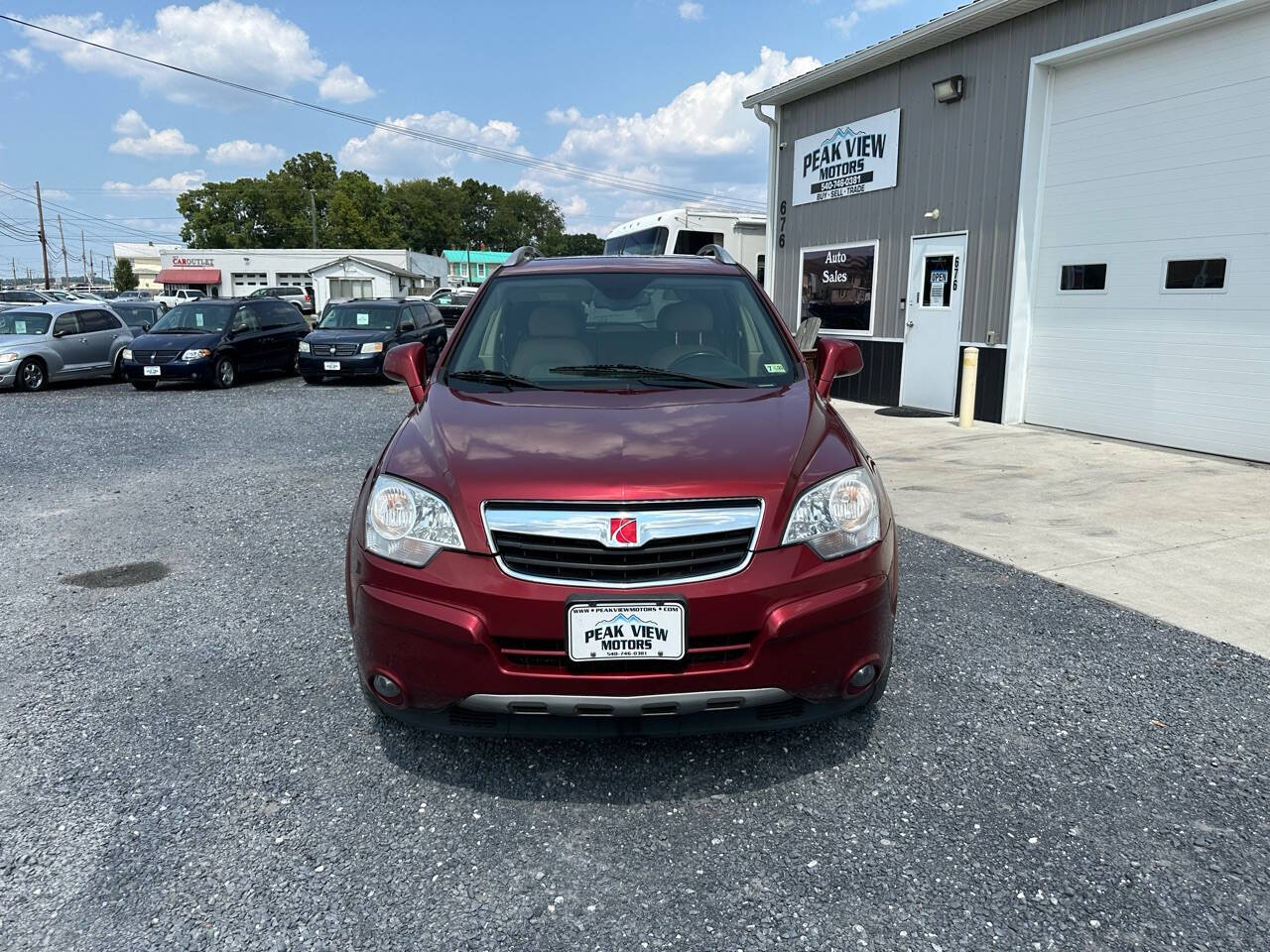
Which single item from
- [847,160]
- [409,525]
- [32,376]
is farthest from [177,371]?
[409,525]

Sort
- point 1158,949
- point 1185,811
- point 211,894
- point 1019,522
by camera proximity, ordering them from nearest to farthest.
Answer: point 1158,949 → point 211,894 → point 1185,811 → point 1019,522

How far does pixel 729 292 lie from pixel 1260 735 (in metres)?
2.64

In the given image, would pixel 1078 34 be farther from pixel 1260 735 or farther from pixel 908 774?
pixel 908 774

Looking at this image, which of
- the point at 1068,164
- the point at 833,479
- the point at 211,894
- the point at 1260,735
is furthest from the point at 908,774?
the point at 1068,164

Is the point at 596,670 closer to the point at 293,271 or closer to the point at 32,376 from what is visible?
the point at 32,376

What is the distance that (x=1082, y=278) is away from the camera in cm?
940

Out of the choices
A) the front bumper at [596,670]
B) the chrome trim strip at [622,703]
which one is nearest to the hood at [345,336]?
the front bumper at [596,670]

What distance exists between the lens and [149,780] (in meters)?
2.79

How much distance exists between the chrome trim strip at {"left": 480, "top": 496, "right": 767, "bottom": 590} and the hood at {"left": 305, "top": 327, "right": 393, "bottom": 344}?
14355 millimetres

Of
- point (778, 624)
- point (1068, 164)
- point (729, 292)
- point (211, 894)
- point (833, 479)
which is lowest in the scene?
point (211, 894)

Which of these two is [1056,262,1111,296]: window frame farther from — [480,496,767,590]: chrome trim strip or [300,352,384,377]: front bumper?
[300,352,384,377]: front bumper

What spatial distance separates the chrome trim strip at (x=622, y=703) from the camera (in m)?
2.40

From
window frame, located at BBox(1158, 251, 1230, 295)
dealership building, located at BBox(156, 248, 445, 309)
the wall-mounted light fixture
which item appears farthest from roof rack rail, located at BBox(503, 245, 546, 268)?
dealership building, located at BBox(156, 248, 445, 309)

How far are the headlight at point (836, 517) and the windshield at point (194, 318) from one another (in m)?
15.5
